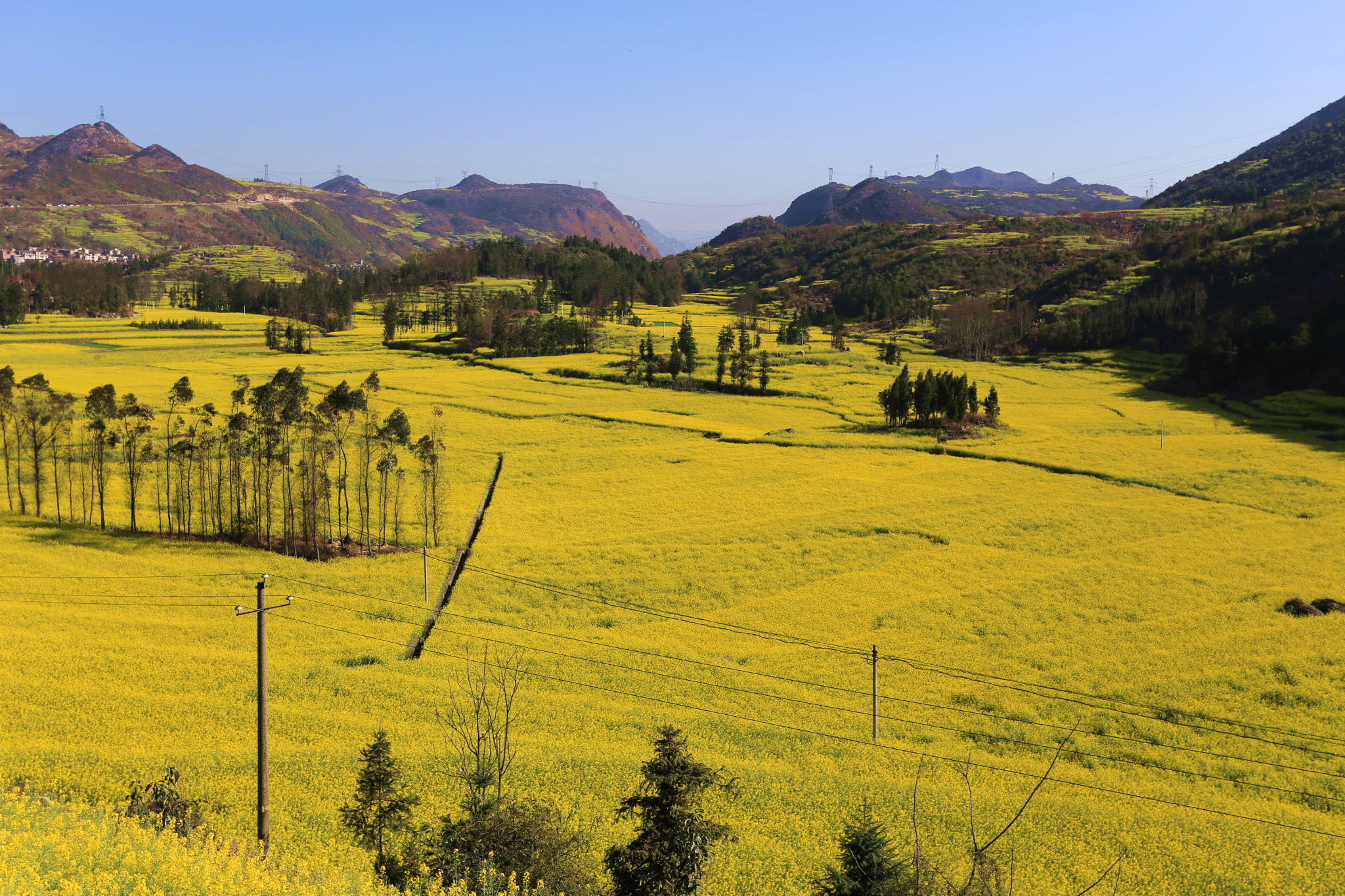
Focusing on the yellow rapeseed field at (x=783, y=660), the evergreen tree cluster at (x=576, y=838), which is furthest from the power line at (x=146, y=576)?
the evergreen tree cluster at (x=576, y=838)

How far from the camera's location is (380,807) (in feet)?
74.0

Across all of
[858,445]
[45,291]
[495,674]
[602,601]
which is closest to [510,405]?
[858,445]

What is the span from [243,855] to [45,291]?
772 feet

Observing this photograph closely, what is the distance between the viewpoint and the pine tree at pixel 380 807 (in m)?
22.3

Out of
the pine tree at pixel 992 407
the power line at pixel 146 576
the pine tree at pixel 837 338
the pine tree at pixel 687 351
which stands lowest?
the power line at pixel 146 576

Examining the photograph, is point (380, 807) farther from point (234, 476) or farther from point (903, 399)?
point (903, 399)

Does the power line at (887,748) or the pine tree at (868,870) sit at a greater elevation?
the pine tree at (868,870)

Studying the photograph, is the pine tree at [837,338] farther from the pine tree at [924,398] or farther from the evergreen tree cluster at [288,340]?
the evergreen tree cluster at [288,340]

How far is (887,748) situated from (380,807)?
19.8 m

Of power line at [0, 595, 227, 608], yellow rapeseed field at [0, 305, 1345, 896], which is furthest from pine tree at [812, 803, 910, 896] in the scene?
power line at [0, 595, 227, 608]

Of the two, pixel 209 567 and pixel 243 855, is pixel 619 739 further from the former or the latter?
pixel 209 567

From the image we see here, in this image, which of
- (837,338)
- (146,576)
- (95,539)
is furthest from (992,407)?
(95,539)

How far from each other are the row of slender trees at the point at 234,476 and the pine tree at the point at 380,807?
34.3 metres

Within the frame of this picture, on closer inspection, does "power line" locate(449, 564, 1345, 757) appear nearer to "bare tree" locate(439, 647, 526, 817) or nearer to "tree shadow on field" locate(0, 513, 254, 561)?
"bare tree" locate(439, 647, 526, 817)
